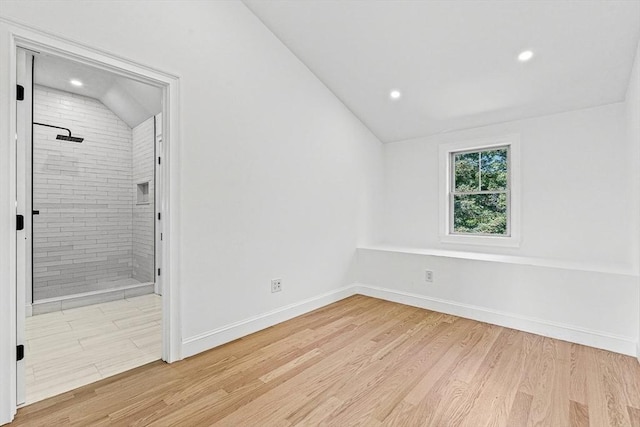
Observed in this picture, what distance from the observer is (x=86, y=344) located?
2.67 metres

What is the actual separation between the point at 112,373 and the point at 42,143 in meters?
3.97

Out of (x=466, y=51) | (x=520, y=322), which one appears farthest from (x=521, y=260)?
(x=466, y=51)

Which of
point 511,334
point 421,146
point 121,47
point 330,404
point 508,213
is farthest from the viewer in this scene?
point 421,146

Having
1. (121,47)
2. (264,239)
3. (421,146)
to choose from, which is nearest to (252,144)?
(264,239)

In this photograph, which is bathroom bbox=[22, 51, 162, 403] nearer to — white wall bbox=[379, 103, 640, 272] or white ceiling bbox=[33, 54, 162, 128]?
white ceiling bbox=[33, 54, 162, 128]

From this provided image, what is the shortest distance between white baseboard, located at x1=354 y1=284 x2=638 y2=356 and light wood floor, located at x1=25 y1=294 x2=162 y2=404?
255 centimetres

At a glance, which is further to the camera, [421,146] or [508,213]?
[421,146]

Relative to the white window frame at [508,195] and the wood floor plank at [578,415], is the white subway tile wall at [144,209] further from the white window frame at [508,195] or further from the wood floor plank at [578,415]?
the wood floor plank at [578,415]

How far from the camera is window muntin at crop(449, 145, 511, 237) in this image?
3.68m

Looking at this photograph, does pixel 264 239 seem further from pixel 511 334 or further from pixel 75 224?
pixel 75 224

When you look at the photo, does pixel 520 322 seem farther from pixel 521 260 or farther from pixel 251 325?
pixel 251 325

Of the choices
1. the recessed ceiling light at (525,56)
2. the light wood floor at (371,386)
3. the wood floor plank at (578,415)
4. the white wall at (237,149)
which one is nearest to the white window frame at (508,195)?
the recessed ceiling light at (525,56)

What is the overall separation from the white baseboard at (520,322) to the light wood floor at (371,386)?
10 cm

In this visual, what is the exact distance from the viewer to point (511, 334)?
2846mm
